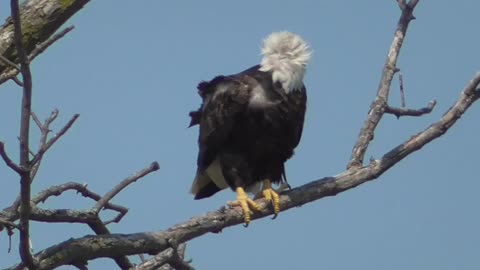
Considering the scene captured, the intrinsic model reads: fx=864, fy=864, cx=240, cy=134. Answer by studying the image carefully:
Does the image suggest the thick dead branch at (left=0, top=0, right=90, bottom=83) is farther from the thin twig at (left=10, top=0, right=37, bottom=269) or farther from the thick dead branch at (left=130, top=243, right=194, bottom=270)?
the thick dead branch at (left=130, top=243, right=194, bottom=270)

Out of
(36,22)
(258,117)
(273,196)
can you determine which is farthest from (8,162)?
(258,117)

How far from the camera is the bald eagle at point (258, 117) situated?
6348 mm

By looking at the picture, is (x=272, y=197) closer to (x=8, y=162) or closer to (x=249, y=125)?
(x=249, y=125)

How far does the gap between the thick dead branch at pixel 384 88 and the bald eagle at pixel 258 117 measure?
1008 mm

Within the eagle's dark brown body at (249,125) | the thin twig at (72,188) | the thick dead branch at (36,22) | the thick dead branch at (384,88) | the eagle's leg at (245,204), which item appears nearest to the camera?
the thick dead branch at (36,22)

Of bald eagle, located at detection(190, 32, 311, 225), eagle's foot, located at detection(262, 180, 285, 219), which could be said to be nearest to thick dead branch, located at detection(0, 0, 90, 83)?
eagle's foot, located at detection(262, 180, 285, 219)

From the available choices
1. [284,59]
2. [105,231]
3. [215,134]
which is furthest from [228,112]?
[105,231]

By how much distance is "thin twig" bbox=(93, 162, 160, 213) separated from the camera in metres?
4.24

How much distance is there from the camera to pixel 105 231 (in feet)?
14.6

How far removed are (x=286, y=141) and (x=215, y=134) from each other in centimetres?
54

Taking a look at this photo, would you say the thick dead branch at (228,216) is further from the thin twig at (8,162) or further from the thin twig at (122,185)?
the thin twig at (8,162)

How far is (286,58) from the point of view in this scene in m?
6.58

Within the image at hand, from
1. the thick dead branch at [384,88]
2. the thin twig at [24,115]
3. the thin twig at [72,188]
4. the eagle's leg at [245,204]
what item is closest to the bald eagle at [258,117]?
the eagle's leg at [245,204]

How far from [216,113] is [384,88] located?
59.9 inches
